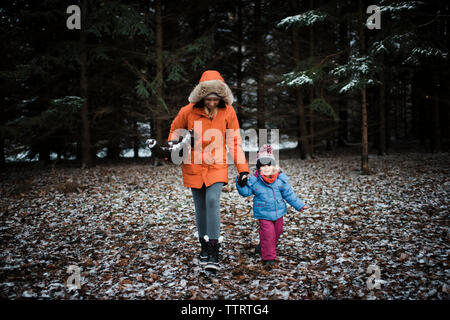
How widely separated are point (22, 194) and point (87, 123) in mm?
5631

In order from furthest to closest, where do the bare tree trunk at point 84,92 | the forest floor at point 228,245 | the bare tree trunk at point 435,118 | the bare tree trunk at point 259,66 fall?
the bare tree trunk at point 259,66
the bare tree trunk at point 435,118
the bare tree trunk at point 84,92
the forest floor at point 228,245

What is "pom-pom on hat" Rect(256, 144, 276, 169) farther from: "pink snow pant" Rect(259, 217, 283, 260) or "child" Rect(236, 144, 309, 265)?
"pink snow pant" Rect(259, 217, 283, 260)

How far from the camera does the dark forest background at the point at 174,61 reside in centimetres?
933

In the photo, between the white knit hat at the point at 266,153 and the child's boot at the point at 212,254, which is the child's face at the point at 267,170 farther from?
the child's boot at the point at 212,254

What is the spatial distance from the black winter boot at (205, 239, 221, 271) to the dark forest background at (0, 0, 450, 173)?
A: 7.45m

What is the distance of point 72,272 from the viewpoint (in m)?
3.58

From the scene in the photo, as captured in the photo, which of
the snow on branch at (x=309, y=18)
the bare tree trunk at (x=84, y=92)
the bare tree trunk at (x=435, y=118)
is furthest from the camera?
the bare tree trunk at (x=435, y=118)

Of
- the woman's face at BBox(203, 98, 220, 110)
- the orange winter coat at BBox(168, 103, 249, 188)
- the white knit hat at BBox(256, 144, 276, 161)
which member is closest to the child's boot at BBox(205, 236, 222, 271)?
the orange winter coat at BBox(168, 103, 249, 188)

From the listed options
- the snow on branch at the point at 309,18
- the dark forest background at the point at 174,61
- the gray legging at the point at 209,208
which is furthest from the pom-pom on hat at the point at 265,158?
the snow on branch at the point at 309,18

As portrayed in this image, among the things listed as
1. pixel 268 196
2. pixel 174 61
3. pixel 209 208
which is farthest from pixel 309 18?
pixel 209 208

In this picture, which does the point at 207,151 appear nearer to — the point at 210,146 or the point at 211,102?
the point at 210,146

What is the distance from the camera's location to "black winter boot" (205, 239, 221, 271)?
3412 mm

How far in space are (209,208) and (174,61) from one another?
1097cm
